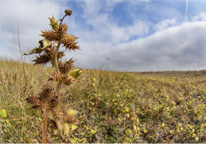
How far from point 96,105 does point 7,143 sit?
1.89 meters

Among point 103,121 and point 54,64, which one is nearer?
point 54,64

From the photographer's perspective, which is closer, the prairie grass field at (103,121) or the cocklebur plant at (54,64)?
the cocklebur plant at (54,64)

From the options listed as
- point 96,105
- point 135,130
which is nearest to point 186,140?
point 135,130

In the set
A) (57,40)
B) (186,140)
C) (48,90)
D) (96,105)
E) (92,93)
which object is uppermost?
(57,40)

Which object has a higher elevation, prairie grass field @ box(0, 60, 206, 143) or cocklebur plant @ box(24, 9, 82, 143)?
cocklebur plant @ box(24, 9, 82, 143)

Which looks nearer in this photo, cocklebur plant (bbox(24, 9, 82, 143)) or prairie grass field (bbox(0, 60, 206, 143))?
cocklebur plant (bbox(24, 9, 82, 143))

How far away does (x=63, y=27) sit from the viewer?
3.96 ft

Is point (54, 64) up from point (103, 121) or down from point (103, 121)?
up

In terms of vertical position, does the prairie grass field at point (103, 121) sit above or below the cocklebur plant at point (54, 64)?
below

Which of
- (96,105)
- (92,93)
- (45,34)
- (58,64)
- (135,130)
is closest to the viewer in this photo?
(45,34)

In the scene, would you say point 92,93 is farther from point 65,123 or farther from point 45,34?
point 45,34

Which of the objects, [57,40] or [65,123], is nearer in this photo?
[57,40]

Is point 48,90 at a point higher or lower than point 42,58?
lower

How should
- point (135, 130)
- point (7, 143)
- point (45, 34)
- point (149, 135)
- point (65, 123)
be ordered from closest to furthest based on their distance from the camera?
1. point (45, 34)
2. point (65, 123)
3. point (7, 143)
4. point (135, 130)
5. point (149, 135)
